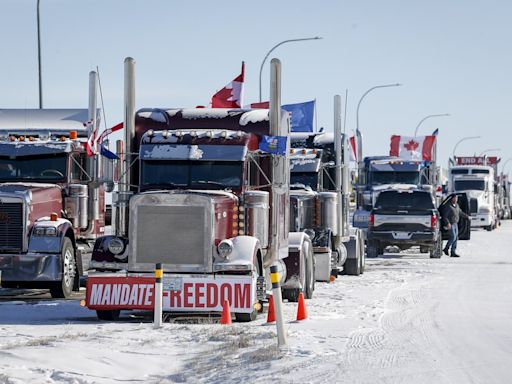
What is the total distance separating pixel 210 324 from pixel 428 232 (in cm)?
1967

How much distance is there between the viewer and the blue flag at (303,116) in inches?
1103

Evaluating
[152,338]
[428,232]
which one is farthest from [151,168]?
[428,232]

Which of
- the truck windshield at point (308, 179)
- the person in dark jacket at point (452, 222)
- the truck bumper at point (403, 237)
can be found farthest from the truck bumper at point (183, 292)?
the person in dark jacket at point (452, 222)

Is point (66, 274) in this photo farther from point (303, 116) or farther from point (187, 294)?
point (303, 116)

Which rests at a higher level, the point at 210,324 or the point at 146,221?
the point at 146,221

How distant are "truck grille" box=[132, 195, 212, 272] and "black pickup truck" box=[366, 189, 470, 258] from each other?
63.2 feet

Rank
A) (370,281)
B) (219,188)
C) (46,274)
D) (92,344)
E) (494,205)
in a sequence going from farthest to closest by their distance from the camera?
(494,205), (370,281), (46,274), (219,188), (92,344)

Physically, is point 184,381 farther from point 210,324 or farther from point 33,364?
point 210,324

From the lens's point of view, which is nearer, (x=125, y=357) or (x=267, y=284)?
(x=125, y=357)

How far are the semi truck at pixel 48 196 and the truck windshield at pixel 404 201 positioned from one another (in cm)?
1452

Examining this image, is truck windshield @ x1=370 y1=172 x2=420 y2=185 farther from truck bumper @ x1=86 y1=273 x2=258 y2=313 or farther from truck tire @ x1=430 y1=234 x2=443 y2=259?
truck bumper @ x1=86 y1=273 x2=258 y2=313

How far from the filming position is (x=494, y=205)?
2509 inches

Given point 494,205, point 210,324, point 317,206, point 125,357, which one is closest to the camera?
point 125,357

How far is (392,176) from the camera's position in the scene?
137 ft
